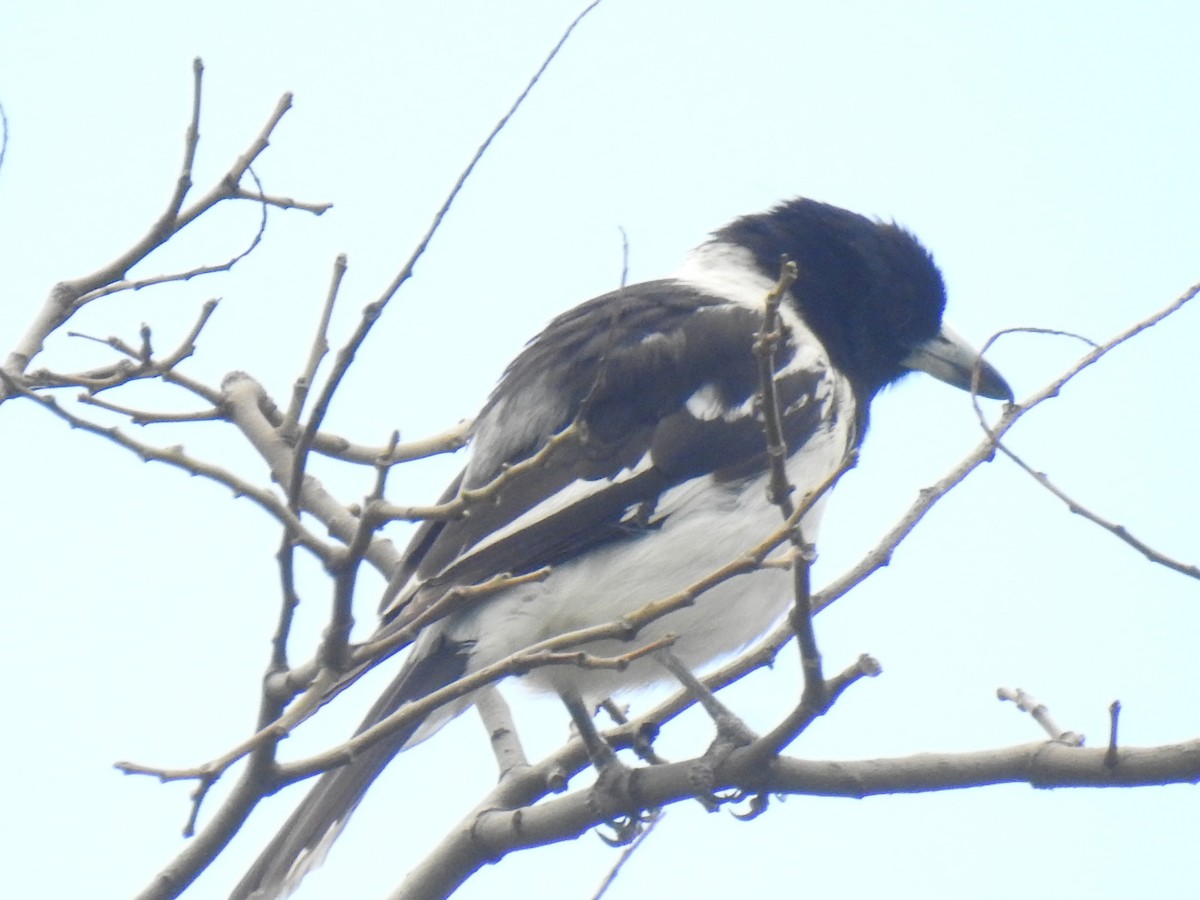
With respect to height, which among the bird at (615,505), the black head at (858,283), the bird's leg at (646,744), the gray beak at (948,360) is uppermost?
the black head at (858,283)

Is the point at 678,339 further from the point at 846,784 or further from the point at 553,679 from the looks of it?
the point at 846,784

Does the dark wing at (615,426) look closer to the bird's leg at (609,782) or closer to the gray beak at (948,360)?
the bird's leg at (609,782)

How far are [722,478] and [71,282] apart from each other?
1425 millimetres

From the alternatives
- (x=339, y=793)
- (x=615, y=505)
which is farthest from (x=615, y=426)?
(x=339, y=793)

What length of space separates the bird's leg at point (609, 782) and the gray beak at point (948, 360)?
71.9 inches

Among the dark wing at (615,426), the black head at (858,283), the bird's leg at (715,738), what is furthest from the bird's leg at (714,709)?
the black head at (858,283)

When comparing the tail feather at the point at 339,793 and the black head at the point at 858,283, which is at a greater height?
the black head at the point at 858,283

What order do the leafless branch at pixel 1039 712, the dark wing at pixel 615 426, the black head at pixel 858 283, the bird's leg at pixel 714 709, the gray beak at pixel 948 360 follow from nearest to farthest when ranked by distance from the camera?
the leafless branch at pixel 1039 712 → the bird's leg at pixel 714 709 → the dark wing at pixel 615 426 → the black head at pixel 858 283 → the gray beak at pixel 948 360

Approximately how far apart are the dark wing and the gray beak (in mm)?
975

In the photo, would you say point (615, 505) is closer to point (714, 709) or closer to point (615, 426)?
point (615, 426)

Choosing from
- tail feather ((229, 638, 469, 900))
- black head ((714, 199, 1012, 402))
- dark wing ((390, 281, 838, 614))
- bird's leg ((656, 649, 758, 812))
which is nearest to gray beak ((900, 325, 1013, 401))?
black head ((714, 199, 1012, 402))

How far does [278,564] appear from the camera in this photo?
2041 mm

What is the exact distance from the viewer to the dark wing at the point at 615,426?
330 centimetres

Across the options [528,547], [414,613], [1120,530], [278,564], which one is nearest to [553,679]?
[528,547]
